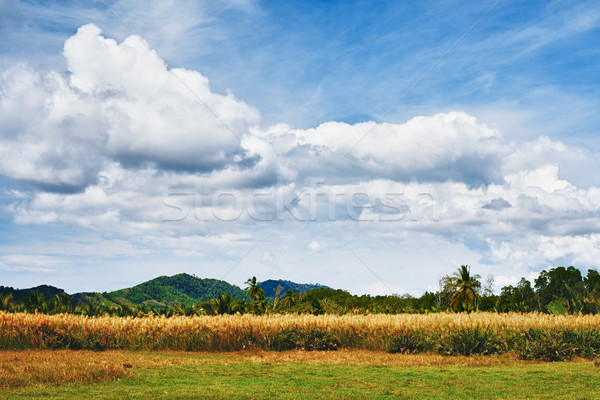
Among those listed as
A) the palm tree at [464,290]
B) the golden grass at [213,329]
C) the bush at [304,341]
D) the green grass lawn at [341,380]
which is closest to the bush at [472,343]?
the golden grass at [213,329]

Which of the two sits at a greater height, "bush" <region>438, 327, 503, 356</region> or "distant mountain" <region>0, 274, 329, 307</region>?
"distant mountain" <region>0, 274, 329, 307</region>

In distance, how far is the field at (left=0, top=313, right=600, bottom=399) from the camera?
12.9 meters

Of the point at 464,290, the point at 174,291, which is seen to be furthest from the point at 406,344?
the point at 174,291

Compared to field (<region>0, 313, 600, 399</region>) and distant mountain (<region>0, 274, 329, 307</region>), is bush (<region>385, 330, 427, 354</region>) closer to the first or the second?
field (<region>0, 313, 600, 399</region>)

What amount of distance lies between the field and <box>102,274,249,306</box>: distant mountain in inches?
5569

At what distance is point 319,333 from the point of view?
24.3 metres

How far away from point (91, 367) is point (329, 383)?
287 inches

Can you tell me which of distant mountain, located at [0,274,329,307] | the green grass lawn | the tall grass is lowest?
the green grass lawn

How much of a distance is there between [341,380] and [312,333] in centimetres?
986

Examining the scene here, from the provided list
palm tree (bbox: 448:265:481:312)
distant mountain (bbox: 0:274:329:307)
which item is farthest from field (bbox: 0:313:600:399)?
distant mountain (bbox: 0:274:329:307)

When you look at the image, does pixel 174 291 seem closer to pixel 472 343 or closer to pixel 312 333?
pixel 312 333

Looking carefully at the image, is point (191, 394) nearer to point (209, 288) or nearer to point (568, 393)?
point (568, 393)

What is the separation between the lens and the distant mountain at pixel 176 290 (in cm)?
16525

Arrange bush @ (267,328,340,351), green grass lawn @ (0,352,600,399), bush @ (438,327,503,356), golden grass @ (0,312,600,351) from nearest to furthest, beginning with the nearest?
green grass lawn @ (0,352,600,399) → bush @ (438,327,503,356) → golden grass @ (0,312,600,351) → bush @ (267,328,340,351)
